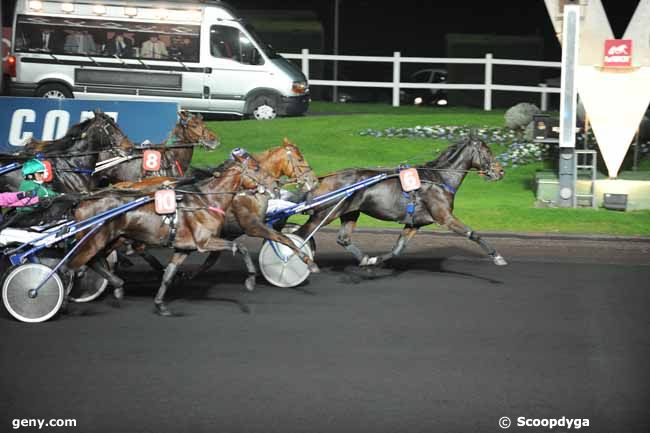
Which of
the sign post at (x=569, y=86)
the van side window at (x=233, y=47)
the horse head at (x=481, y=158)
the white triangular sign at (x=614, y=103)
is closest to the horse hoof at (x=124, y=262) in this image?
the horse head at (x=481, y=158)

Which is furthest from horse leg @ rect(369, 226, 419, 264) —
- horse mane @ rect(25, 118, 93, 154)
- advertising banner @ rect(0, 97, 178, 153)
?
advertising banner @ rect(0, 97, 178, 153)

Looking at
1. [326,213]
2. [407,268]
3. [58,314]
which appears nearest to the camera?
[58,314]

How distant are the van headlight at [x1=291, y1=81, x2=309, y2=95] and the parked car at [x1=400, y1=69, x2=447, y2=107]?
18.8 ft

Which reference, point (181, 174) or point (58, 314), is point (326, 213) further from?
point (58, 314)

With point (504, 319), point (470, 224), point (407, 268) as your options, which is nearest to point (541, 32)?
point (470, 224)

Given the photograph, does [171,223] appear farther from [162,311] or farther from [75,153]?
[75,153]

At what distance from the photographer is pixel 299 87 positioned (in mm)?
24906

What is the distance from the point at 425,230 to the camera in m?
16.1

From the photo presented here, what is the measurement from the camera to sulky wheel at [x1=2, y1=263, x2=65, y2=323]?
33.6 feet

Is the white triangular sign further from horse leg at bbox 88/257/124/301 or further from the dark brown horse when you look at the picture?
horse leg at bbox 88/257/124/301

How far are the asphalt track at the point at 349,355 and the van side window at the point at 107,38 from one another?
477 inches

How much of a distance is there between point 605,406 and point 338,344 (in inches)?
103

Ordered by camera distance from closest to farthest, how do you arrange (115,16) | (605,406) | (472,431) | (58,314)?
(472,431)
(605,406)
(58,314)
(115,16)

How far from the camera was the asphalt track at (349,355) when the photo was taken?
25.5ft
